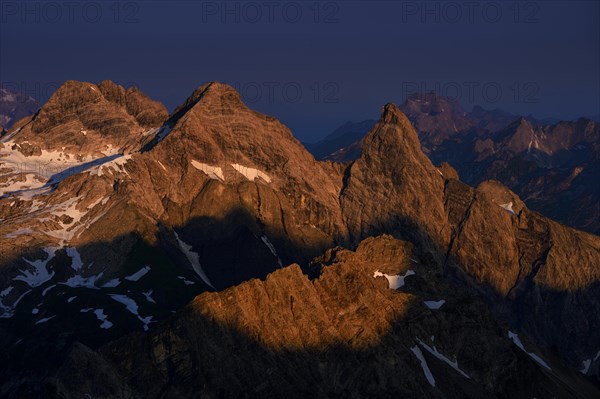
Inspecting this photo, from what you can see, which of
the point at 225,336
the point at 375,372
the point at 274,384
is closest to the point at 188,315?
the point at 225,336

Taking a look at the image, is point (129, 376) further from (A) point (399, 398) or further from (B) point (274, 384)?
(A) point (399, 398)

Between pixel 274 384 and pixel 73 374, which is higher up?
pixel 73 374

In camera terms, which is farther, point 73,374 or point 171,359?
point 171,359

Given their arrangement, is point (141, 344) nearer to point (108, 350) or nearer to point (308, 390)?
point (108, 350)

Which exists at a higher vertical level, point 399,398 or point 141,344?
point 141,344

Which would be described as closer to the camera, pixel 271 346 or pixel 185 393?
pixel 185 393

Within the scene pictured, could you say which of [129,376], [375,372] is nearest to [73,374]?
[129,376]

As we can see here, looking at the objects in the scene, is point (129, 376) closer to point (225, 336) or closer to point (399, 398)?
point (225, 336)
